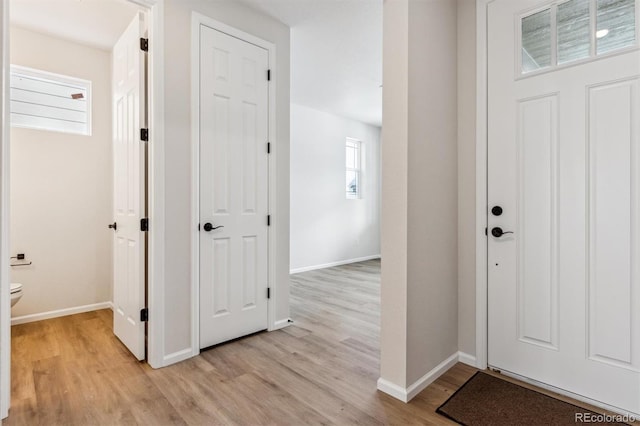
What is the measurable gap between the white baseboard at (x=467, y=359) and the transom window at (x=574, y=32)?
187 centimetres

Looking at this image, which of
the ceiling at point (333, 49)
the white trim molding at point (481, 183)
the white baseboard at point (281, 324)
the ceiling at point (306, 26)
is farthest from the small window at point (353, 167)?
the white trim molding at point (481, 183)

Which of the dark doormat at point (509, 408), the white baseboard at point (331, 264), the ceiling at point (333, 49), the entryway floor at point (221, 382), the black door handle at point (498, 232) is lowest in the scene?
the entryway floor at point (221, 382)

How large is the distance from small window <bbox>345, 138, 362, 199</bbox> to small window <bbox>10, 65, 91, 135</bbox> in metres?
4.31

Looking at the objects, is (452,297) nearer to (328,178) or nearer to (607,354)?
(607,354)

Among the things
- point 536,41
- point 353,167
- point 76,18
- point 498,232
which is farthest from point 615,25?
point 353,167

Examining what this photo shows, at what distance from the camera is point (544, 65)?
1.97 m

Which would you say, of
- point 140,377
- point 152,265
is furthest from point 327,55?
point 140,377

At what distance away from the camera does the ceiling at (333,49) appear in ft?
9.16

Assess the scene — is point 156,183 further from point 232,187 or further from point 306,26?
point 306,26

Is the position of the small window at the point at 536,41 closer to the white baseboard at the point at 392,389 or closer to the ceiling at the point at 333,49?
the ceiling at the point at 333,49

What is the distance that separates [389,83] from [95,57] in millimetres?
3410

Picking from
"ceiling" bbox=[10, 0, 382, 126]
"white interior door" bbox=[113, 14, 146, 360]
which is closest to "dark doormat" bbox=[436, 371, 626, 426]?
"white interior door" bbox=[113, 14, 146, 360]

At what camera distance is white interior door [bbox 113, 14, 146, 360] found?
234cm

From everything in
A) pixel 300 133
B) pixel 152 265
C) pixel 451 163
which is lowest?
pixel 152 265
